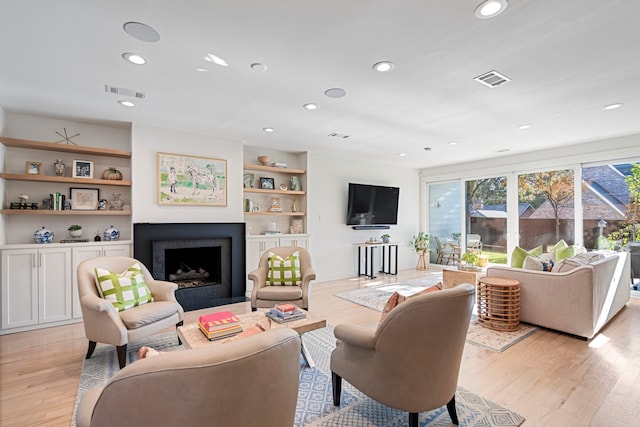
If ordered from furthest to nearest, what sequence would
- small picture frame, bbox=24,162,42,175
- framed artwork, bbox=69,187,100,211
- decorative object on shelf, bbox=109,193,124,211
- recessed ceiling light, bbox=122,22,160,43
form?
decorative object on shelf, bbox=109,193,124,211, framed artwork, bbox=69,187,100,211, small picture frame, bbox=24,162,42,175, recessed ceiling light, bbox=122,22,160,43

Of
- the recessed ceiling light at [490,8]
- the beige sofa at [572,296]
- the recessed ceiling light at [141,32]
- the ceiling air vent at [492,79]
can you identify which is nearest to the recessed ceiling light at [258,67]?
the recessed ceiling light at [141,32]

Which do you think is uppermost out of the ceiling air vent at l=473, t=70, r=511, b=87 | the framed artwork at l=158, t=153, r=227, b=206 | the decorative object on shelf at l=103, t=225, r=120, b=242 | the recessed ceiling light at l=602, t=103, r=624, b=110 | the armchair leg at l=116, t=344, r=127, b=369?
the ceiling air vent at l=473, t=70, r=511, b=87

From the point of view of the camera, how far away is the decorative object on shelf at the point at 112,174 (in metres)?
4.16

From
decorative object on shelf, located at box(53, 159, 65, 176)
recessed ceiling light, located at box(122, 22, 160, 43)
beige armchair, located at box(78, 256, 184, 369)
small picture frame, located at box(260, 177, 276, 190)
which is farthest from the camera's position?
small picture frame, located at box(260, 177, 276, 190)

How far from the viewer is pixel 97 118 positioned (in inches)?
156

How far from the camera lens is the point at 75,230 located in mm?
3996

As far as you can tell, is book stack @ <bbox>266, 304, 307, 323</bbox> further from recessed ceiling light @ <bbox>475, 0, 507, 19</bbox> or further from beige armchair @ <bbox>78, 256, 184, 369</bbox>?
recessed ceiling light @ <bbox>475, 0, 507, 19</bbox>

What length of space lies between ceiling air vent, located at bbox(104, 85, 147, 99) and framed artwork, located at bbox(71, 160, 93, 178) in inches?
55.9

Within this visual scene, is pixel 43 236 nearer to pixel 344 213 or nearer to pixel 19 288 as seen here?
pixel 19 288

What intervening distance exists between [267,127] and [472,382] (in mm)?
3770

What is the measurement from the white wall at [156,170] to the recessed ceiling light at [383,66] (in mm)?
2995

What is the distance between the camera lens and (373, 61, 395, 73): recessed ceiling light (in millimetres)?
2561

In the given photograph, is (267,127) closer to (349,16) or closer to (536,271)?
(349,16)

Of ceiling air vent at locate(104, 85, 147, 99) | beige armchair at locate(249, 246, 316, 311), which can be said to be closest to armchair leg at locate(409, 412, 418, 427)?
beige armchair at locate(249, 246, 316, 311)
